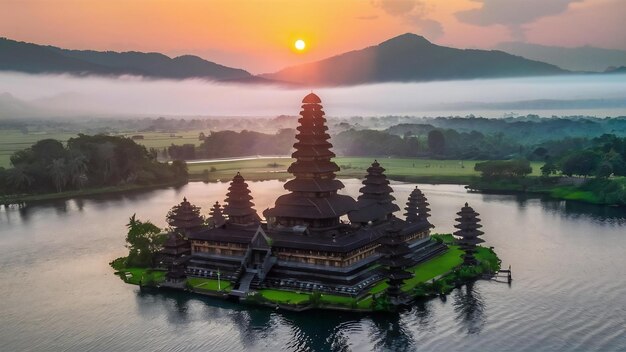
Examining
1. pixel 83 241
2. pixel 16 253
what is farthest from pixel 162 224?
pixel 16 253

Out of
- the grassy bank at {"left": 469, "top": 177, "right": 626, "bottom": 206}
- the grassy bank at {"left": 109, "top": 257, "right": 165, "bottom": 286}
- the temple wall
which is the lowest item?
the grassy bank at {"left": 109, "top": 257, "right": 165, "bottom": 286}

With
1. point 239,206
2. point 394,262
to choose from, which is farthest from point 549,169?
point 394,262

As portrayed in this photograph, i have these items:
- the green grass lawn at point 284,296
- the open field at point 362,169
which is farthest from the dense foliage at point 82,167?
the green grass lawn at point 284,296

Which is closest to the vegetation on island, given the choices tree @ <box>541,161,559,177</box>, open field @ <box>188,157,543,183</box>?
open field @ <box>188,157,543,183</box>

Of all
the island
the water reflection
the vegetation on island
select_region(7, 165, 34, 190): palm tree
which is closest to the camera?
the water reflection

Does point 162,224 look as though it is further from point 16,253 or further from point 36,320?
point 36,320

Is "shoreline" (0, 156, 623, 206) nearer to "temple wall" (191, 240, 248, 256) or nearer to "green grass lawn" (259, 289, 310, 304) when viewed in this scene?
"temple wall" (191, 240, 248, 256)
